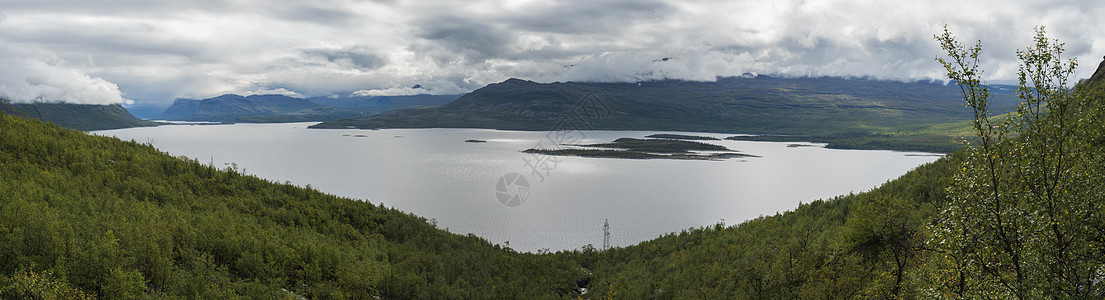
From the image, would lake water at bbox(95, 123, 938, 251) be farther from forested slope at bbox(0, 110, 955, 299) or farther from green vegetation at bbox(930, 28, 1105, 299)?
green vegetation at bbox(930, 28, 1105, 299)

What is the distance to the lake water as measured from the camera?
7969cm

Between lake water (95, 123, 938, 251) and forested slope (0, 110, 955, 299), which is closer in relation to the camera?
forested slope (0, 110, 955, 299)

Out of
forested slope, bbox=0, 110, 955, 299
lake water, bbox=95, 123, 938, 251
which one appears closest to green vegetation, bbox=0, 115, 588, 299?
forested slope, bbox=0, 110, 955, 299

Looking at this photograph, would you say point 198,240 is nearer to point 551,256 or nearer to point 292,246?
point 292,246

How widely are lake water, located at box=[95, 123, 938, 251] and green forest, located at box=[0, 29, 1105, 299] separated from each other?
22256mm

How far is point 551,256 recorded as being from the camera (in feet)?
170

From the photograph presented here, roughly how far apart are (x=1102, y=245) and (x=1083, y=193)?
Result: 1.27 meters

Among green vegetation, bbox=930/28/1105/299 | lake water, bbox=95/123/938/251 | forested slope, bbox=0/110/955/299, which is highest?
green vegetation, bbox=930/28/1105/299

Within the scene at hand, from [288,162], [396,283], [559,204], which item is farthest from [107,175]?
[288,162]

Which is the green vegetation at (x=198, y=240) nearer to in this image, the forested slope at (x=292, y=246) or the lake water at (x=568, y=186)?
the forested slope at (x=292, y=246)

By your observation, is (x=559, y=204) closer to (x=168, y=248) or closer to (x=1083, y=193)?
(x=168, y=248)

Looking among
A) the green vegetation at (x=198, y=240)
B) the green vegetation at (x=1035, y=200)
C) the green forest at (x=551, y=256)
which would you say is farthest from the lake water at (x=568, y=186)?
the green vegetation at (x=1035, y=200)

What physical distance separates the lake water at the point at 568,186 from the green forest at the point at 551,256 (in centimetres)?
2226

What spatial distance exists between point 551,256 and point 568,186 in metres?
66.7
